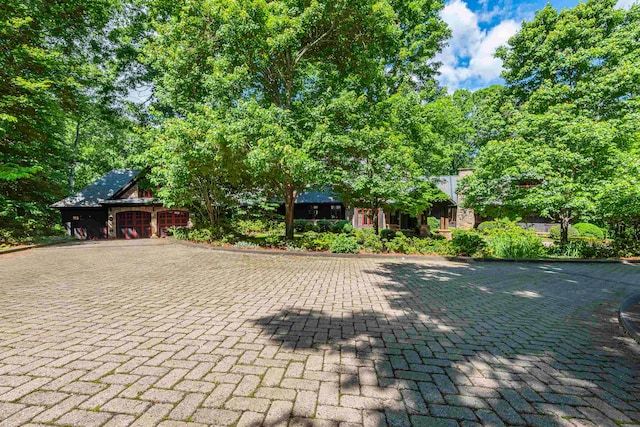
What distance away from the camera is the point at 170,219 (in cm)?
2406

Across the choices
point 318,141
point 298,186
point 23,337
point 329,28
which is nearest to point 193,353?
point 23,337

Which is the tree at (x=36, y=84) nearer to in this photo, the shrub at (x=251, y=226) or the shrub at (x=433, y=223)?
the shrub at (x=251, y=226)

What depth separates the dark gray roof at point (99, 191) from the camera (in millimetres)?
21891

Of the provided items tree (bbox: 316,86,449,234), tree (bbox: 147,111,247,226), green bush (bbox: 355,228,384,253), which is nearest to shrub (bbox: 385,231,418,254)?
green bush (bbox: 355,228,384,253)

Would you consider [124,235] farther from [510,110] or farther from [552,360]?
[510,110]

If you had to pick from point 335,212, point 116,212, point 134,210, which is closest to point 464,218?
point 335,212

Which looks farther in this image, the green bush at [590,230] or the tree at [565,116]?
the green bush at [590,230]

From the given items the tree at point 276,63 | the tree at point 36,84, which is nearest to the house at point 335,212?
the tree at point 276,63

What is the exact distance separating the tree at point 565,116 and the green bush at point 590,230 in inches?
445

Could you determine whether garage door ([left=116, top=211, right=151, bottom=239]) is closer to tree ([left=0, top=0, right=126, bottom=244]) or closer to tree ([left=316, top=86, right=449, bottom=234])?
tree ([left=0, top=0, right=126, bottom=244])

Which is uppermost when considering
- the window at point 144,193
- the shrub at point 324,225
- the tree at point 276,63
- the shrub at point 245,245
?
the tree at point 276,63

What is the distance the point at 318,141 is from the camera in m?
12.0

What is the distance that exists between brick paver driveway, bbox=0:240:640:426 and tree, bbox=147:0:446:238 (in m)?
6.90

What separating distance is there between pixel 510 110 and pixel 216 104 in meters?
17.3
